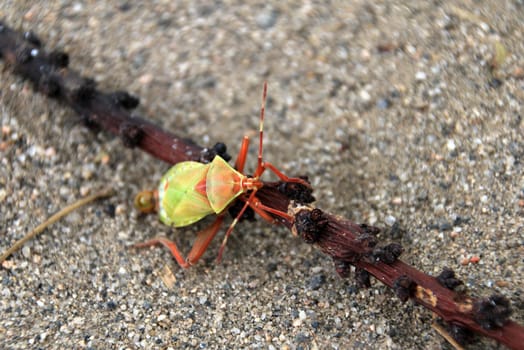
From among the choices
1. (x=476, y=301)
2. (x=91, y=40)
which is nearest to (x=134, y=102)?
(x=91, y=40)

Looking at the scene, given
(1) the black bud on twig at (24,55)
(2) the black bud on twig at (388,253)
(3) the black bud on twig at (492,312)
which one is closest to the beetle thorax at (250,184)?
(2) the black bud on twig at (388,253)

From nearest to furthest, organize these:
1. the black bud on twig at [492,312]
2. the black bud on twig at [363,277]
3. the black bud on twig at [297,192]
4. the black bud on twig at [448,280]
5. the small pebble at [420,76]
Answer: the black bud on twig at [492,312]
the black bud on twig at [448,280]
the black bud on twig at [363,277]
the black bud on twig at [297,192]
the small pebble at [420,76]

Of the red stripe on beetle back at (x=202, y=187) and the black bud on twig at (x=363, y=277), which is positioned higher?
the black bud on twig at (x=363, y=277)

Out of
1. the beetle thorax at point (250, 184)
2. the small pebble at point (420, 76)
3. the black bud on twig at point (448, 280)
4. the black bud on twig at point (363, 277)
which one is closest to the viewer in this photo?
the black bud on twig at point (448, 280)

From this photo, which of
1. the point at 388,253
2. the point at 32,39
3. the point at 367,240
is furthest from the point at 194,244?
the point at 32,39

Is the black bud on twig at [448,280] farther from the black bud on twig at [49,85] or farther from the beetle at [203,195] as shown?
the black bud on twig at [49,85]

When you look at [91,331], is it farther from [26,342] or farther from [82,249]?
[82,249]

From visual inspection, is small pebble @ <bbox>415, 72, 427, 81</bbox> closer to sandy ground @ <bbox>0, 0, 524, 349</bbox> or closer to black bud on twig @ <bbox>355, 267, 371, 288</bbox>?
sandy ground @ <bbox>0, 0, 524, 349</bbox>

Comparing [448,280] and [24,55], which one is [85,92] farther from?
[448,280]
